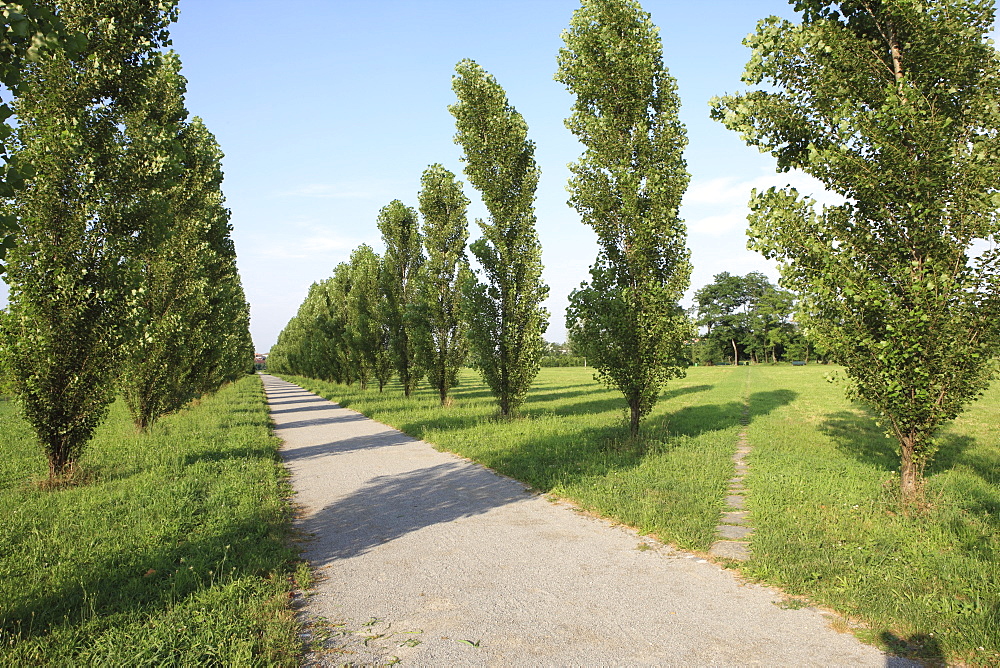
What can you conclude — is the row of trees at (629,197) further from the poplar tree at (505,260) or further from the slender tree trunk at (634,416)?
the poplar tree at (505,260)

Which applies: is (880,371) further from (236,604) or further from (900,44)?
(236,604)

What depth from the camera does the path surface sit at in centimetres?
374

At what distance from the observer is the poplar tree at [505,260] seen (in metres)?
16.0

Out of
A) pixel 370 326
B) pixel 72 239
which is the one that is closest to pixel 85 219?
pixel 72 239

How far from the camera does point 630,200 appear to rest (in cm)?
1117

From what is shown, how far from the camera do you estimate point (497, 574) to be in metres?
5.13

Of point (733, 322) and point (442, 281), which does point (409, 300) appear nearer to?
point (442, 281)

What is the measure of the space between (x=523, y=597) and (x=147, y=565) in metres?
3.73

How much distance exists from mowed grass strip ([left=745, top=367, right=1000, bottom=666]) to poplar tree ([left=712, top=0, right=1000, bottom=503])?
0.91m

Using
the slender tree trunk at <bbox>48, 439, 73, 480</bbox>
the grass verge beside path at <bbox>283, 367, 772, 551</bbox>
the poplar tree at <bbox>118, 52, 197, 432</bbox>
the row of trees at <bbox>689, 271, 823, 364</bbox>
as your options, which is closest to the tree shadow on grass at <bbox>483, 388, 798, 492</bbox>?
the grass verge beside path at <bbox>283, 367, 772, 551</bbox>

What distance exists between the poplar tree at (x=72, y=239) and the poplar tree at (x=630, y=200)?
8567 millimetres

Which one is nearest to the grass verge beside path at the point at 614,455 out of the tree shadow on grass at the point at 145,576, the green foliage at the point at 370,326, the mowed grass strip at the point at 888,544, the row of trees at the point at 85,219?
the mowed grass strip at the point at 888,544

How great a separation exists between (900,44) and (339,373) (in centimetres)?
3802

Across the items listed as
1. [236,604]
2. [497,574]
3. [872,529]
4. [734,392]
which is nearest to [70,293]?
[236,604]
